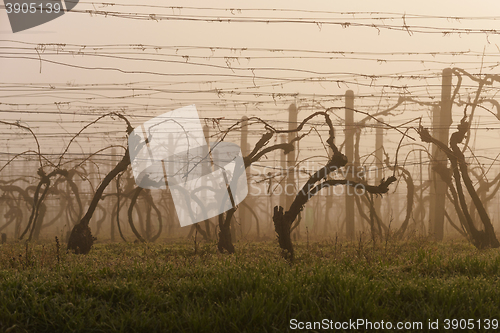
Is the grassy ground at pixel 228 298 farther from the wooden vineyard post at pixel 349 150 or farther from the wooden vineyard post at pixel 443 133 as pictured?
the wooden vineyard post at pixel 349 150

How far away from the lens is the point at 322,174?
8180 mm

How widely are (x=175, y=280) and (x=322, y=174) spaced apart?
4.02 meters

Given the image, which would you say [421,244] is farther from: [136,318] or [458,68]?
[136,318]

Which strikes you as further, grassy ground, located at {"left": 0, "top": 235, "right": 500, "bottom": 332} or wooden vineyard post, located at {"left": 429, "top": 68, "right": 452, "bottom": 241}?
wooden vineyard post, located at {"left": 429, "top": 68, "right": 452, "bottom": 241}

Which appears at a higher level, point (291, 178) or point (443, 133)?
point (443, 133)

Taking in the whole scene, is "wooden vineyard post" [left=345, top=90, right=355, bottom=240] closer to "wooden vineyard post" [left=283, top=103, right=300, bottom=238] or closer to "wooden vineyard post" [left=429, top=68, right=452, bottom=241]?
"wooden vineyard post" [left=283, top=103, right=300, bottom=238]

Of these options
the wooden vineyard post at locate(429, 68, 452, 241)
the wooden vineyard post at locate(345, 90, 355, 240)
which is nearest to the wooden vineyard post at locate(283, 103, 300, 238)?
the wooden vineyard post at locate(345, 90, 355, 240)

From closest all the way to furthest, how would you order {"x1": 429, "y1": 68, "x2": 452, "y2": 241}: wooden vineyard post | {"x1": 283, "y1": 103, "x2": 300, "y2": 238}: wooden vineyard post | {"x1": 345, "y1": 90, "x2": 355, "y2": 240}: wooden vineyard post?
{"x1": 429, "y1": 68, "x2": 452, "y2": 241}: wooden vineyard post → {"x1": 345, "y1": 90, "x2": 355, "y2": 240}: wooden vineyard post → {"x1": 283, "y1": 103, "x2": 300, "y2": 238}: wooden vineyard post

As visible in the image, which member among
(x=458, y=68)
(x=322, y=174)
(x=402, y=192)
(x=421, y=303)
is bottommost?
(x=402, y=192)

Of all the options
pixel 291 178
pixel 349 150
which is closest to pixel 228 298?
pixel 349 150

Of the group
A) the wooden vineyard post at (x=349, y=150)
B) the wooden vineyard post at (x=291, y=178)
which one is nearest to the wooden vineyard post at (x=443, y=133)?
the wooden vineyard post at (x=349, y=150)

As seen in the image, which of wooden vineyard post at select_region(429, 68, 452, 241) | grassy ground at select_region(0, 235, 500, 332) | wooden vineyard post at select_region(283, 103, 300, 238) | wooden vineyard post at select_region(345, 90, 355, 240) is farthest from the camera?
wooden vineyard post at select_region(283, 103, 300, 238)

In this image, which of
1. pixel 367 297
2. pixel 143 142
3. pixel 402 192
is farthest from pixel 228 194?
pixel 402 192

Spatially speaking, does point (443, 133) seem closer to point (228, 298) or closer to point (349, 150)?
point (349, 150)
